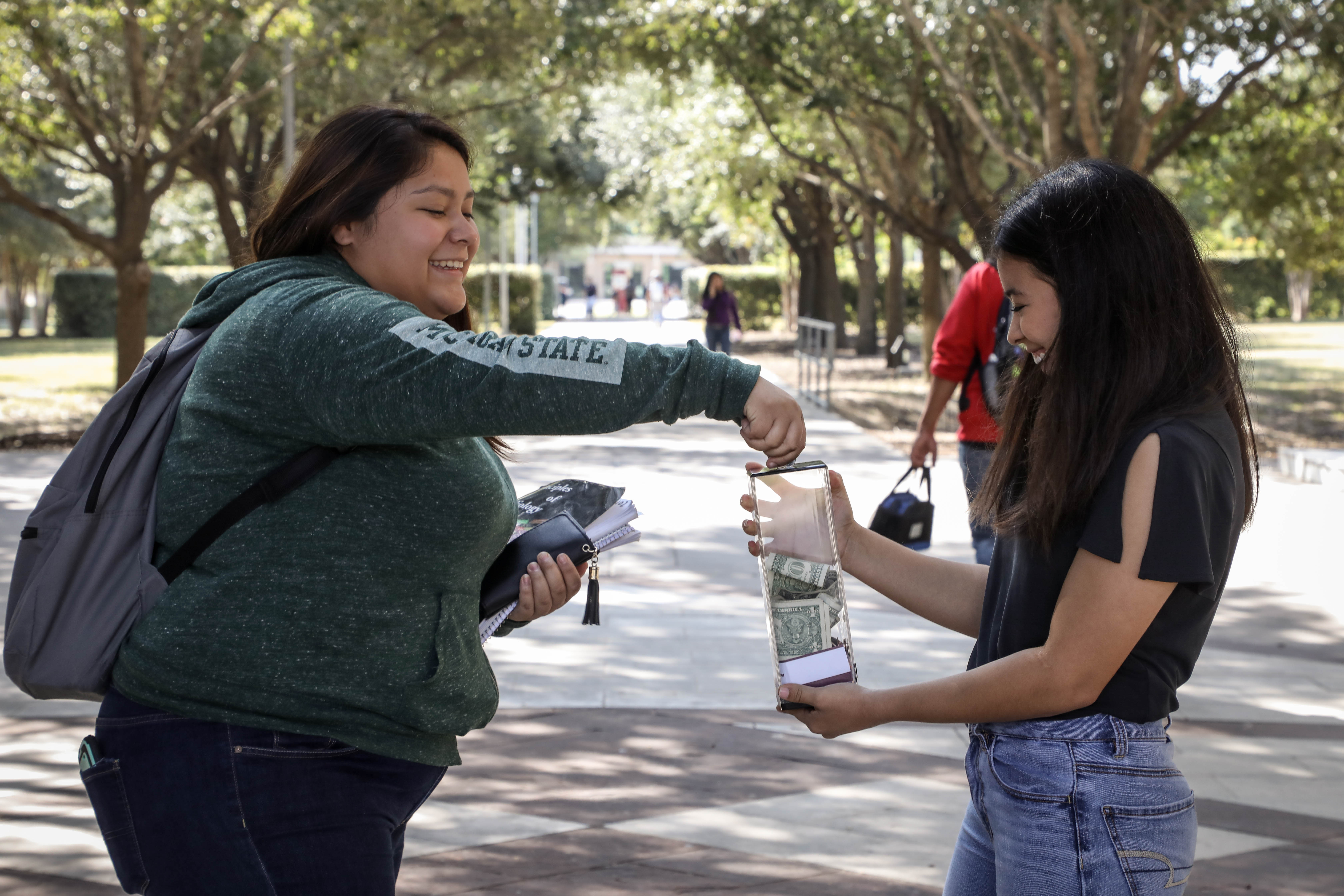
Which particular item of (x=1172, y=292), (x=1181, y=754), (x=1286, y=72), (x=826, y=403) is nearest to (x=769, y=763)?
(x=1181, y=754)

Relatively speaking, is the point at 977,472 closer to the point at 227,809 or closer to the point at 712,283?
the point at 227,809

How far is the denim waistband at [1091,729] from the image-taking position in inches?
74.3

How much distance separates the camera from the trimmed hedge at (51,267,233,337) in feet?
124

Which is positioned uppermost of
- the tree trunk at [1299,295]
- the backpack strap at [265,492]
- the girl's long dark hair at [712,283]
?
the tree trunk at [1299,295]

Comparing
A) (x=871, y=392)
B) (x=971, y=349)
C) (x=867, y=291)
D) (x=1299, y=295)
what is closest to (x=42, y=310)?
(x=867, y=291)

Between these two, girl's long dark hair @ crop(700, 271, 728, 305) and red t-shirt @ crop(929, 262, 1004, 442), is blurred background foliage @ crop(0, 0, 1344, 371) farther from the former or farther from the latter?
girl's long dark hair @ crop(700, 271, 728, 305)

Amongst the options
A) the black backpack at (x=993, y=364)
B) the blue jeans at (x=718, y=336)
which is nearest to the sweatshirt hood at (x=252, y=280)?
the black backpack at (x=993, y=364)

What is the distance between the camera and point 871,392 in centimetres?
1995

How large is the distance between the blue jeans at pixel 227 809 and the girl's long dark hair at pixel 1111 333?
1076 mm

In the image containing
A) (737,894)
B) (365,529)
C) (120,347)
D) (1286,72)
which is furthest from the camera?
(1286,72)

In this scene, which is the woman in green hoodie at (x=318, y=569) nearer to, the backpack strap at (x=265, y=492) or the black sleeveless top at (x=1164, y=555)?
the backpack strap at (x=265, y=492)

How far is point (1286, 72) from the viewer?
17.3 metres

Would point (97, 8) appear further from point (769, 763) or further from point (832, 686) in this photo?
point (832, 686)

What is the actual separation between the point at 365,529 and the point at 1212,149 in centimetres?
1882
